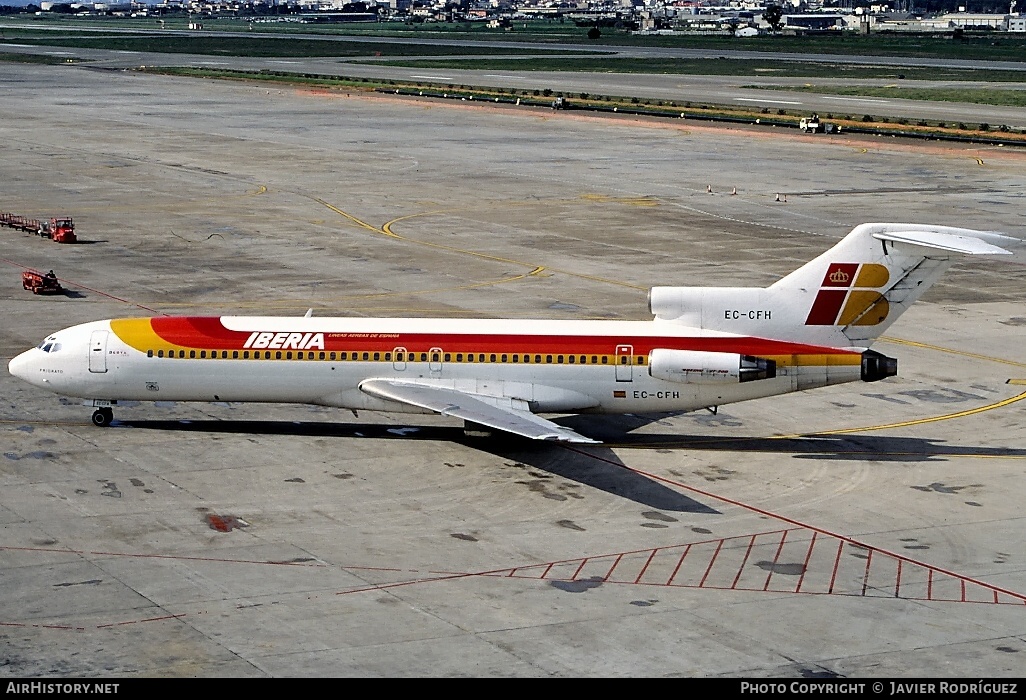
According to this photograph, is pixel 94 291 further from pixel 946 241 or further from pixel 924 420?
pixel 946 241

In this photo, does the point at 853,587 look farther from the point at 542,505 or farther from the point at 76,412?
the point at 76,412

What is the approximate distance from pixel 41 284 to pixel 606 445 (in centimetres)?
2981

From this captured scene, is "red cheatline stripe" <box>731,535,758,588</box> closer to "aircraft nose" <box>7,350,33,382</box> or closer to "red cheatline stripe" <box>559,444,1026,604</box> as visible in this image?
"red cheatline stripe" <box>559,444,1026,604</box>

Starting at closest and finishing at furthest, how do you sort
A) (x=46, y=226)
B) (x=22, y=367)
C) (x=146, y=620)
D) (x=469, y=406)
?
1. (x=146, y=620)
2. (x=469, y=406)
3. (x=22, y=367)
4. (x=46, y=226)

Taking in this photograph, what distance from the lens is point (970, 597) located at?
30047 mm

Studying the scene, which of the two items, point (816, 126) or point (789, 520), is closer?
point (789, 520)

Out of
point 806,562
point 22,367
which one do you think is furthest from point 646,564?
point 22,367

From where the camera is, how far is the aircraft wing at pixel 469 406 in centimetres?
3794

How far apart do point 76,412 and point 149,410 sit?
2154 millimetres

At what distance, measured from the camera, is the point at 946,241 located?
3759 centimetres

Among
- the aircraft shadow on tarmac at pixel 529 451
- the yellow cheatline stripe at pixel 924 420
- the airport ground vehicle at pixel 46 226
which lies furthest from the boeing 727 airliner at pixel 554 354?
the airport ground vehicle at pixel 46 226

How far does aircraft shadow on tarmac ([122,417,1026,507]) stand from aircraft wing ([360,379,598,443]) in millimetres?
1141

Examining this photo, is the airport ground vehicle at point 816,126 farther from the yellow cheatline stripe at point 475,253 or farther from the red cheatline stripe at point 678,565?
the red cheatline stripe at point 678,565

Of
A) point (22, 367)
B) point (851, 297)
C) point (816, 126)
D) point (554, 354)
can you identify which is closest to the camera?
point (851, 297)
